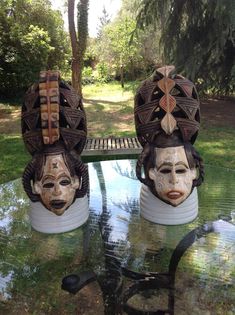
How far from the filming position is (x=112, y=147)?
463cm

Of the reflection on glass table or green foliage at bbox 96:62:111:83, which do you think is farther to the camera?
green foliage at bbox 96:62:111:83

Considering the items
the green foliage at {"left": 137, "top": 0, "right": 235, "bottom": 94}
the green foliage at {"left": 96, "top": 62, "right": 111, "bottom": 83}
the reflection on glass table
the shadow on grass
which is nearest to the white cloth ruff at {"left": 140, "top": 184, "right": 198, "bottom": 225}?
the reflection on glass table

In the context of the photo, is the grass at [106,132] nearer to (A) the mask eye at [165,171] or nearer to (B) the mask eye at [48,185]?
(B) the mask eye at [48,185]

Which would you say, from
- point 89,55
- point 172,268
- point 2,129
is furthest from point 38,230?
point 89,55

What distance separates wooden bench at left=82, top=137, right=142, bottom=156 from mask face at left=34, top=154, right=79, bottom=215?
255 centimetres

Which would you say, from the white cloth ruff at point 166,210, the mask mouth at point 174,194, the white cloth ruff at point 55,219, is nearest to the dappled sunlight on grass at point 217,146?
the white cloth ruff at point 166,210

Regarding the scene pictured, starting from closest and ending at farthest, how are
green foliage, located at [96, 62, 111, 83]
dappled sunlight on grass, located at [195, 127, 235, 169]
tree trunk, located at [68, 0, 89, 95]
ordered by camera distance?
dappled sunlight on grass, located at [195, 127, 235, 169]
tree trunk, located at [68, 0, 89, 95]
green foliage, located at [96, 62, 111, 83]

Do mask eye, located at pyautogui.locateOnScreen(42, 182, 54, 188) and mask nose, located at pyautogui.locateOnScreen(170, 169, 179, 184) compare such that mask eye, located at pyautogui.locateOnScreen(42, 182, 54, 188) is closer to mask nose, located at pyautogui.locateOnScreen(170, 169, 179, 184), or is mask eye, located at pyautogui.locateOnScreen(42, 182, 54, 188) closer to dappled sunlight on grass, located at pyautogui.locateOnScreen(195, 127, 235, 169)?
mask nose, located at pyautogui.locateOnScreen(170, 169, 179, 184)

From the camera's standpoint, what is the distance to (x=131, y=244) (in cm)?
216

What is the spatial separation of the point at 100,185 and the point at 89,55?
53.8 feet

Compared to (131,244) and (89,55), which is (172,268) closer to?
(131,244)

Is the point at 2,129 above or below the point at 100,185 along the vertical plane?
below

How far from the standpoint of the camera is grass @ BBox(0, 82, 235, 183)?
4926 mm

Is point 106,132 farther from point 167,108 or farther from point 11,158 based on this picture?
point 167,108
